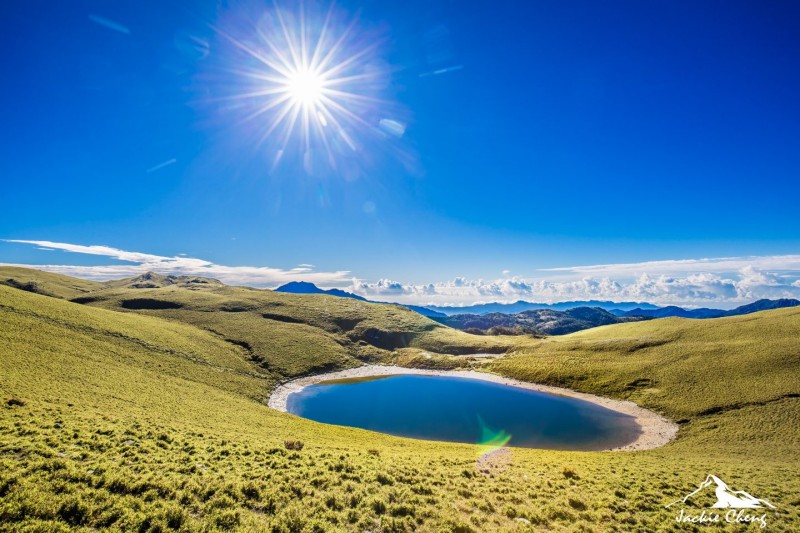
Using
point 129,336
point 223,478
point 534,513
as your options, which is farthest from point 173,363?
point 534,513

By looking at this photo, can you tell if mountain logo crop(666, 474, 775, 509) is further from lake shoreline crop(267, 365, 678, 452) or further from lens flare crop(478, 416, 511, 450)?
lens flare crop(478, 416, 511, 450)

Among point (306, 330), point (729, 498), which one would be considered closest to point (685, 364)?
point (729, 498)

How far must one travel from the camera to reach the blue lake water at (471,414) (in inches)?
1911

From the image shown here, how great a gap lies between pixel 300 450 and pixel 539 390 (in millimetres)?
68416

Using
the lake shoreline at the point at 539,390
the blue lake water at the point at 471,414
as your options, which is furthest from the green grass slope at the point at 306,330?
the blue lake water at the point at 471,414

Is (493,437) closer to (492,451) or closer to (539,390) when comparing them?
(492,451)

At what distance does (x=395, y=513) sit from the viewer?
1546cm

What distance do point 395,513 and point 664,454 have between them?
3894 cm

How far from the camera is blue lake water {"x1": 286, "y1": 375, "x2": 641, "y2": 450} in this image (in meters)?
48.5

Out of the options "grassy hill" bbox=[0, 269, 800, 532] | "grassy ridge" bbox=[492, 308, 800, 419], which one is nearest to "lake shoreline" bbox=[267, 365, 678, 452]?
"grassy ridge" bbox=[492, 308, 800, 419]

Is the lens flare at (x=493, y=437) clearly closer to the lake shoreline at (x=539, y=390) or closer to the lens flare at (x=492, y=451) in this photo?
the lens flare at (x=492, y=451)

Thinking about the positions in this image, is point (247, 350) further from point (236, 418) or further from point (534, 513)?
point (534, 513)

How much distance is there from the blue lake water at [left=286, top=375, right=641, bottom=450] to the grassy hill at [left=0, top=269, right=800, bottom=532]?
8.71m

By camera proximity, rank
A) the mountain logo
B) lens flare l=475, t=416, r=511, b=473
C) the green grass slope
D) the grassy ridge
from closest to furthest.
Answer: the mountain logo
lens flare l=475, t=416, r=511, b=473
the grassy ridge
the green grass slope
